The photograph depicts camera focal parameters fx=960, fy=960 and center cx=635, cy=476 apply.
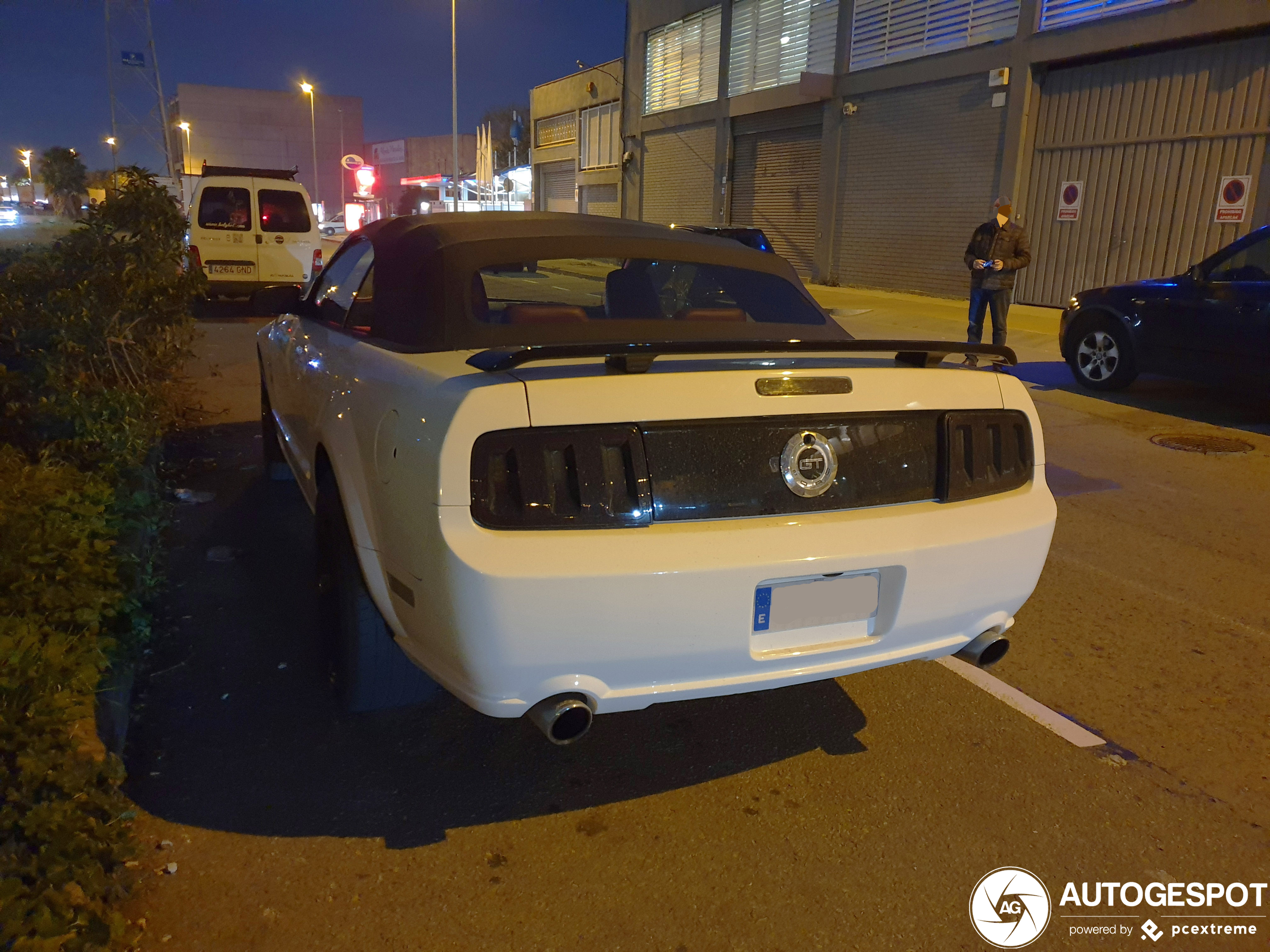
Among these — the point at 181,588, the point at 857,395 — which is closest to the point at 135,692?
the point at 181,588

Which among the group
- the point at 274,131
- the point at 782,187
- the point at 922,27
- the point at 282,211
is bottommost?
the point at 282,211

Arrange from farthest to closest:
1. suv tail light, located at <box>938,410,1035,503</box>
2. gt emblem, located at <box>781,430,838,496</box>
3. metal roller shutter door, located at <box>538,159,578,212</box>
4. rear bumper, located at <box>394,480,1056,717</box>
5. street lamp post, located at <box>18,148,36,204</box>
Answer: street lamp post, located at <box>18,148,36,204</box>
metal roller shutter door, located at <box>538,159,578,212</box>
suv tail light, located at <box>938,410,1035,503</box>
gt emblem, located at <box>781,430,838,496</box>
rear bumper, located at <box>394,480,1056,717</box>

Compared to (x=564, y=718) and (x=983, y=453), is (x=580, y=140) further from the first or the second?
(x=564, y=718)

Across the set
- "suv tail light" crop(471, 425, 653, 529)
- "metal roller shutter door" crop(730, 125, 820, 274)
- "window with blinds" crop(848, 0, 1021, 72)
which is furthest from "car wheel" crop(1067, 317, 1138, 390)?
"metal roller shutter door" crop(730, 125, 820, 274)

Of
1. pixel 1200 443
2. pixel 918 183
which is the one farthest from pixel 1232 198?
pixel 1200 443

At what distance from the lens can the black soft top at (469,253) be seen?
3.18 m

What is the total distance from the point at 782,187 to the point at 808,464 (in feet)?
74.8

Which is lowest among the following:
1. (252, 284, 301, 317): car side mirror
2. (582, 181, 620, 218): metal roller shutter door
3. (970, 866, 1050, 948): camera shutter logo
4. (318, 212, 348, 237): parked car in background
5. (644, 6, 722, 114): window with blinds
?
(970, 866, 1050, 948): camera shutter logo

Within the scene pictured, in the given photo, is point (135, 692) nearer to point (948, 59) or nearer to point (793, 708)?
point (793, 708)

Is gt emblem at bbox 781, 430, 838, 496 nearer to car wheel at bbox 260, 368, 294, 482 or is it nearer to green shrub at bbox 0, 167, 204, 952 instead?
green shrub at bbox 0, 167, 204, 952

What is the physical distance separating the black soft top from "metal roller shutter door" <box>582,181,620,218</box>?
30591mm

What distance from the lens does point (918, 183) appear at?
753 inches

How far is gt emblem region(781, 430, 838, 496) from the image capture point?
8.60ft

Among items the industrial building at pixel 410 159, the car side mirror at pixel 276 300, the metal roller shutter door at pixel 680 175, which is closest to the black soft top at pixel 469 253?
the car side mirror at pixel 276 300
